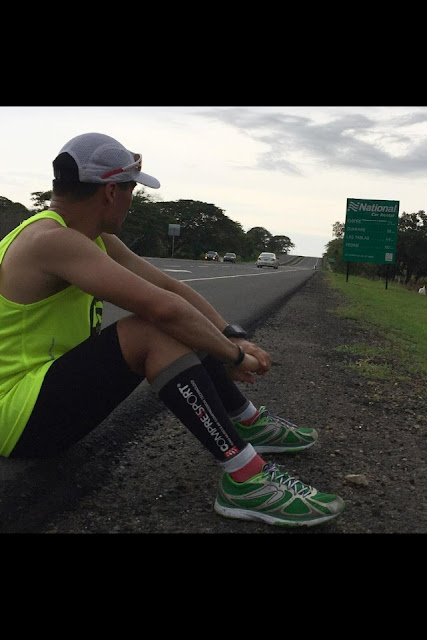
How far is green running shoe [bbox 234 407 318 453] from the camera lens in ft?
10.3

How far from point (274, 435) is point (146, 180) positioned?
1.37 meters

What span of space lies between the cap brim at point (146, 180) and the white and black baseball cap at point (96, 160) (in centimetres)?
6

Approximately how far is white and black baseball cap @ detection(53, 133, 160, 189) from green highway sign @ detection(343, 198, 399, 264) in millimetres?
28433

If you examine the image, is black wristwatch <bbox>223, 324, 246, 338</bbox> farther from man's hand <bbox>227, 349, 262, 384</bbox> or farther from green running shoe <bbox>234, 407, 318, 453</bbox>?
green running shoe <bbox>234, 407, 318, 453</bbox>

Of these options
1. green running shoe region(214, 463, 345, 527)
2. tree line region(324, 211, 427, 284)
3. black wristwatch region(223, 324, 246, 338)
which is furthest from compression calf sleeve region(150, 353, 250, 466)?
tree line region(324, 211, 427, 284)

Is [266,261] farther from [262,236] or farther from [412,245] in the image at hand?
[262,236]

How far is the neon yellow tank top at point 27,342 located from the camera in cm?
247

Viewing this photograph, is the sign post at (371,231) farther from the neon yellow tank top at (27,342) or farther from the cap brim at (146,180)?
the neon yellow tank top at (27,342)

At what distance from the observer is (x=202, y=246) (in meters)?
83.5

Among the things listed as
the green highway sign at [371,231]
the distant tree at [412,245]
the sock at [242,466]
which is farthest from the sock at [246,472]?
the distant tree at [412,245]

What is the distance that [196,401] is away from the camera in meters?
2.42

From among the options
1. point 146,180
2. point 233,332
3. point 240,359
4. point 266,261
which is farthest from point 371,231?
point 146,180
